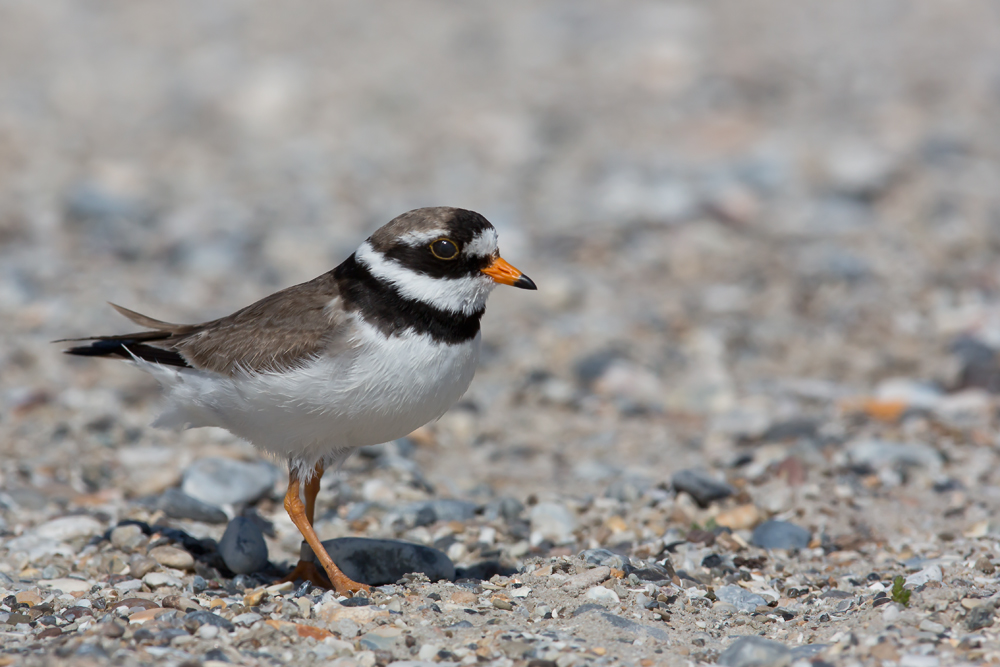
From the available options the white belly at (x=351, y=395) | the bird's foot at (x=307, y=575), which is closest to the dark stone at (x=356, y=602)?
the bird's foot at (x=307, y=575)

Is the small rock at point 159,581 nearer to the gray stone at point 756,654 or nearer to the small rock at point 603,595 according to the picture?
the small rock at point 603,595

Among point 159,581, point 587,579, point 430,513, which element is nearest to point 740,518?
point 587,579

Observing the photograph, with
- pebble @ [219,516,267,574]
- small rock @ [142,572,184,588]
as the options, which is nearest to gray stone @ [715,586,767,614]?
pebble @ [219,516,267,574]

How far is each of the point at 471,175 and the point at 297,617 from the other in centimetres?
873

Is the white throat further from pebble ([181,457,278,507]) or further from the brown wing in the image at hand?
pebble ([181,457,278,507])

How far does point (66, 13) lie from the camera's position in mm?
17125

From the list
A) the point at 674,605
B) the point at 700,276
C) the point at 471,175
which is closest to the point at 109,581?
the point at 674,605

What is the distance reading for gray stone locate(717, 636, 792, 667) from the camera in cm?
414

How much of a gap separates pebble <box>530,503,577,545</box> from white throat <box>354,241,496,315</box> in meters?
1.59

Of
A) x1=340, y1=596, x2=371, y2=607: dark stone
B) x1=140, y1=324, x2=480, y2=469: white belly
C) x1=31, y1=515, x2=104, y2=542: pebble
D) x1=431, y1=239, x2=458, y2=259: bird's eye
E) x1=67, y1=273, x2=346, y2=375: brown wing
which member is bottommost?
x1=340, y1=596, x2=371, y2=607: dark stone

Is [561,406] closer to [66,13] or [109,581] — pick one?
[109,581]

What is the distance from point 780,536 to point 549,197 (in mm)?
7002

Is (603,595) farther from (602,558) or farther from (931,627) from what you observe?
(931,627)

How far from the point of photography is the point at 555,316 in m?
9.69
